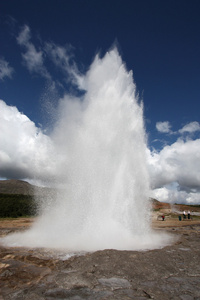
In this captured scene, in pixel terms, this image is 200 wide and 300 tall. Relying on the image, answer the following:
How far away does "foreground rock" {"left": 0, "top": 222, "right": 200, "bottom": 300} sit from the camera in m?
4.19

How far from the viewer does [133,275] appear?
5258 millimetres

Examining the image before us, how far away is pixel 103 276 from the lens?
516cm

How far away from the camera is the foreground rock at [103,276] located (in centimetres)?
419

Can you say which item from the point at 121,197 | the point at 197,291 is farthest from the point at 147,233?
the point at 197,291

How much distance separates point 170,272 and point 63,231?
754 cm

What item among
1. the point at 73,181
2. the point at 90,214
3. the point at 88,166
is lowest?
the point at 90,214

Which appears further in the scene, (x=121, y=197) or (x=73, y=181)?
(x=73, y=181)

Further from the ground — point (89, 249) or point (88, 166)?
point (88, 166)

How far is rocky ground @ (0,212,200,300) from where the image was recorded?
4.19 m

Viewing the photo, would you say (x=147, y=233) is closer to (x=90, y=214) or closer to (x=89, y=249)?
(x=90, y=214)

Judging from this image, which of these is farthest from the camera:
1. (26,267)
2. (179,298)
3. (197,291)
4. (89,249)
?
(89,249)

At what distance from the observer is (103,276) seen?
5164 mm

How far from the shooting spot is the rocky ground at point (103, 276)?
4188 millimetres

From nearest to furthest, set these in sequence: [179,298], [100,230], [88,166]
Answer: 1. [179,298]
2. [100,230]
3. [88,166]
